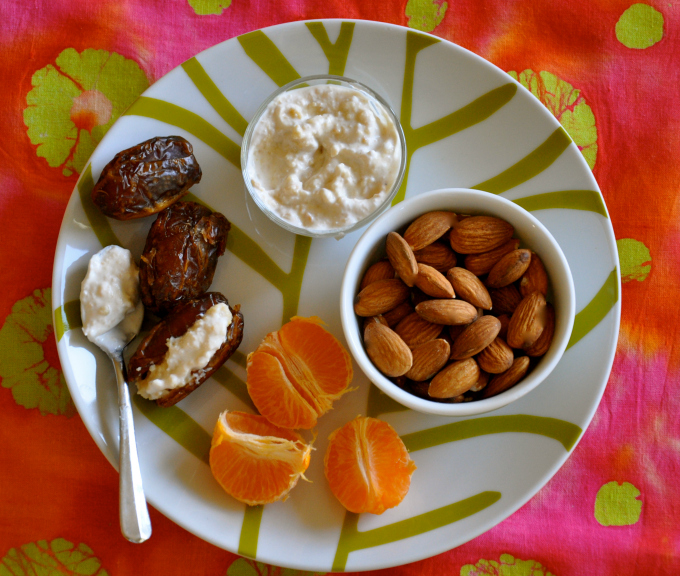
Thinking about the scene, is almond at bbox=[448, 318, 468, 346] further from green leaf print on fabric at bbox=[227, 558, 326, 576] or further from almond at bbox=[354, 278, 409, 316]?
green leaf print on fabric at bbox=[227, 558, 326, 576]

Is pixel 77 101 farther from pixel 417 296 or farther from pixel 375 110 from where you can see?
pixel 417 296

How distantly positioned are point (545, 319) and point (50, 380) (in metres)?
1.50

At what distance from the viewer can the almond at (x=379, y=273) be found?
1.48m

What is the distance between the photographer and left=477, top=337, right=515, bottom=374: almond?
1.40m

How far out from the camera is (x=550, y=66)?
186 centimetres

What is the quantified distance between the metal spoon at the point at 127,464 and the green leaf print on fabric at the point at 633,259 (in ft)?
5.14

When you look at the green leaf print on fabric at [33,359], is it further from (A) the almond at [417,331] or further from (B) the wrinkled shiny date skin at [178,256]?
(A) the almond at [417,331]

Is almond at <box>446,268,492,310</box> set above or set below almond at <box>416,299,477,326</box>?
above

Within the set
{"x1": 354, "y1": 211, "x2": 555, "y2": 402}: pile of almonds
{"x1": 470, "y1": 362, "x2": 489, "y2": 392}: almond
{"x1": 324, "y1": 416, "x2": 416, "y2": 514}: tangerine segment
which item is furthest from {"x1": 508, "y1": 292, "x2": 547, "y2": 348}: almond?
{"x1": 324, "y1": 416, "x2": 416, "y2": 514}: tangerine segment

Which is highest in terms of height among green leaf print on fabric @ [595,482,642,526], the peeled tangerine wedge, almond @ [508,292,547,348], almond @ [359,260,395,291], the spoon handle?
almond @ [359,260,395,291]

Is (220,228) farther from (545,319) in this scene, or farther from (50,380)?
(545,319)

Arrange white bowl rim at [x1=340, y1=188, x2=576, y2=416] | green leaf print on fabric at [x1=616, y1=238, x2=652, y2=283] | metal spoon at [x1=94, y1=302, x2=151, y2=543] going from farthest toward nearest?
green leaf print on fabric at [x1=616, y1=238, x2=652, y2=283], metal spoon at [x1=94, y1=302, x2=151, y2=543], white bowl rim at [x1=340, y1=188, x2=576, y2=416]

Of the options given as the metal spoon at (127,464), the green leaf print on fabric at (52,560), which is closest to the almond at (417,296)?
the metal spoon at (127,464)

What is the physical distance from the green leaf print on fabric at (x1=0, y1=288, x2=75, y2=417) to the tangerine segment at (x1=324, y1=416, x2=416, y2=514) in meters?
0.88
